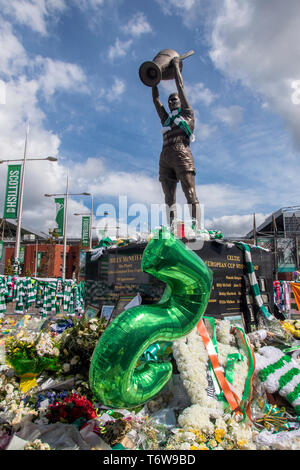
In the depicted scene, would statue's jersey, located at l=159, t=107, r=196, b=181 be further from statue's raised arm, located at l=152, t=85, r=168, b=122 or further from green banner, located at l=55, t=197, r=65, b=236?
green banner, located at l=55, t=197, r=65, b=236

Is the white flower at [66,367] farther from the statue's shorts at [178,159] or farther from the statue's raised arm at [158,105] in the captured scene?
the statue's raised arm at [158,105]

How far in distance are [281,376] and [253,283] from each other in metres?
2.19

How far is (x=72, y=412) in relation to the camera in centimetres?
244

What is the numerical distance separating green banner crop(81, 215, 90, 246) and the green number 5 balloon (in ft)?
72.2

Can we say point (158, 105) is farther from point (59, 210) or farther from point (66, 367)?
point (59, 210)

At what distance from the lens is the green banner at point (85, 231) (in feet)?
77.2

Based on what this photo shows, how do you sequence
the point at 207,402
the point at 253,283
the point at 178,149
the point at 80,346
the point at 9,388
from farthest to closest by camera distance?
the point at 178,149 → the point at 253,283 → the point at 80,346 → the point at 9,388 → the point at 207,402

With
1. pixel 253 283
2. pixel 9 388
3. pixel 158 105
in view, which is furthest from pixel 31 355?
pixel 158 105

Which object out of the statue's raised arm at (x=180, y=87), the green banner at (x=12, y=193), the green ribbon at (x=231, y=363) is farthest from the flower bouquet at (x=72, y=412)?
the green banner at (x=12, y=193)

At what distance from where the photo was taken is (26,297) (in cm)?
1046

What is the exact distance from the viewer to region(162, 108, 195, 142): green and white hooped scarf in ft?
20.5

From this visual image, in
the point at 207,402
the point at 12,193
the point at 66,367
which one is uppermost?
the point at 12,193

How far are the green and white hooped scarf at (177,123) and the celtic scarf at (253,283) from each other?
266cm
